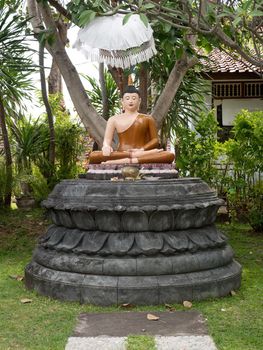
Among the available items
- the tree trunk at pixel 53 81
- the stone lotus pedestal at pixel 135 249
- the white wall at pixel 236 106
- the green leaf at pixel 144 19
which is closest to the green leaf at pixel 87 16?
the green leaf at pixel 144 19

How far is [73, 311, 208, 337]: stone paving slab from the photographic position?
13.3 ft

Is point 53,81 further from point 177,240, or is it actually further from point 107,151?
point 177,240

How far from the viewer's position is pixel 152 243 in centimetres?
504

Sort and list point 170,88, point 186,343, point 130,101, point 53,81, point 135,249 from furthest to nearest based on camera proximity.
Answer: point 53,81 < point 170,88 < point 130,101 < point 135,249 < point 186,343

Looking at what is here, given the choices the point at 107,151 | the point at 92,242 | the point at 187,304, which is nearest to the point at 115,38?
the point at 107,151

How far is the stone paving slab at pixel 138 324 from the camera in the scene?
159 inches

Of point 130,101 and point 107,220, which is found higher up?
point 130,101

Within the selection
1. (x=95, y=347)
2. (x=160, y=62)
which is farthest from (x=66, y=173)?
(x=95, y=347)

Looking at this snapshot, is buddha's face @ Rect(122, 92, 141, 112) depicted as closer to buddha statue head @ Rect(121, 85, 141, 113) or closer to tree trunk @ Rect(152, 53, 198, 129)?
buddha statue head @ Rect(121, 85, 141, 113)

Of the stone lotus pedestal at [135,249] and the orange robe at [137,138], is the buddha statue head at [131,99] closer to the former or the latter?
the orange robe at [137,138]

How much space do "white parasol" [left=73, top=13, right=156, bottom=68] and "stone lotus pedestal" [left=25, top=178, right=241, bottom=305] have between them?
1696 mm

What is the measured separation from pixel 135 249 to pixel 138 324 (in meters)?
0.89

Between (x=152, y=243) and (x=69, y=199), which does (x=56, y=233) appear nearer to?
(x=69, y=199)

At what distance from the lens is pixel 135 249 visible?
5.00 meters
